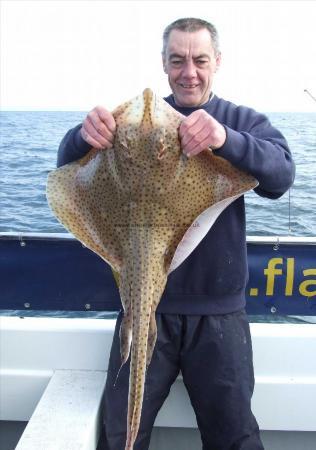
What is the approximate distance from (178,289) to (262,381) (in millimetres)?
1012

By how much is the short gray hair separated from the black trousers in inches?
62.1

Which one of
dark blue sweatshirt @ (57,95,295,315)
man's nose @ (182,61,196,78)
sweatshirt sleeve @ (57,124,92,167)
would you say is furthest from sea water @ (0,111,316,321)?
sweatshirt sleeve @ (57,124,92,167)

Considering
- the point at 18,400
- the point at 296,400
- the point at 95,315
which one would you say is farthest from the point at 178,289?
the point at 95,315

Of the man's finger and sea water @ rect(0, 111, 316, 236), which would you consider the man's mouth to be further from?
sea water @ rect(0, 111, 316, 236)

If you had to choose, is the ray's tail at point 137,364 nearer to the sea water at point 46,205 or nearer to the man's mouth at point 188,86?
the man's mouth at point 188,86

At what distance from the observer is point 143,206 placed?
225 centimetres

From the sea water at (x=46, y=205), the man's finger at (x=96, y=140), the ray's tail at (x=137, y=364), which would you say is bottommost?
the sea water at (x=46, y=205)

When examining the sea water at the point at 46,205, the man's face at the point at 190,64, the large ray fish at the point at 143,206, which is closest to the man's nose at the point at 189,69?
the man's face at the point at 190,64

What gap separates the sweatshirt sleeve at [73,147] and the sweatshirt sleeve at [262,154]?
0.68 m

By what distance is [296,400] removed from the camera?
11.1 feet

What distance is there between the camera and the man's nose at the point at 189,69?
2.77 metres

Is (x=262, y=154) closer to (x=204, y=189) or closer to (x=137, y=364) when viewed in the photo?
(x=204, y=189)

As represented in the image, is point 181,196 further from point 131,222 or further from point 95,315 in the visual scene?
point 95,315

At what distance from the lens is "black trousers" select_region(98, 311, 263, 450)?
2834 mm
